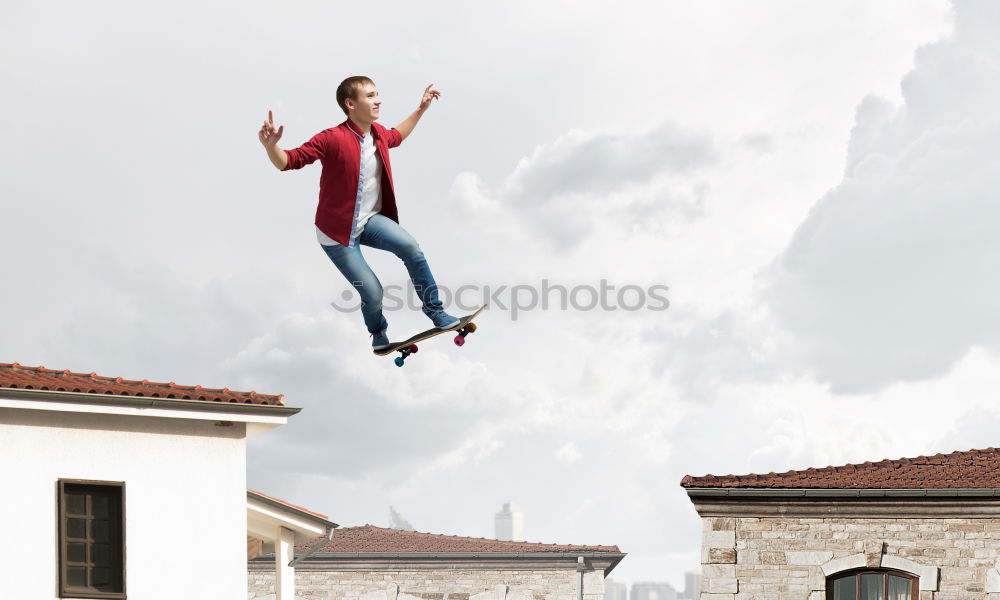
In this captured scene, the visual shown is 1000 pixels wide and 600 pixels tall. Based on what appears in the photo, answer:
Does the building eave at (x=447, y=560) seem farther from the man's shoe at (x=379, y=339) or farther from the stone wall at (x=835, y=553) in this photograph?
the man's shoe at (x=379, y=339)

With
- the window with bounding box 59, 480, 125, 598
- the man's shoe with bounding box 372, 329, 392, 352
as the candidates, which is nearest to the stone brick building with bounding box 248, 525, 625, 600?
the window with bounding box 59, 480, 125, 598

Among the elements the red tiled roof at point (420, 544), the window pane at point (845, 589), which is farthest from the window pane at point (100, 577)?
the red tiled roof at point (420, 544)

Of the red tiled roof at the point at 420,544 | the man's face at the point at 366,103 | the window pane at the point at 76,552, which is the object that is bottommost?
the red tiled roof at the point at 420,544

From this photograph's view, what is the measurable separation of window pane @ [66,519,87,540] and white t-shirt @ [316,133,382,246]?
12.8 metres

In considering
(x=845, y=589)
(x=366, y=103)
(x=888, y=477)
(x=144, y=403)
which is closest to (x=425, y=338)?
(x=366, y=103)

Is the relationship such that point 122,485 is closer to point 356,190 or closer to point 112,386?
point 112,386

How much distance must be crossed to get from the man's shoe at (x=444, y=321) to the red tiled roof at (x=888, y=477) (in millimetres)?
17377

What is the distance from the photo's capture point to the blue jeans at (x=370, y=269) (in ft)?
29.3

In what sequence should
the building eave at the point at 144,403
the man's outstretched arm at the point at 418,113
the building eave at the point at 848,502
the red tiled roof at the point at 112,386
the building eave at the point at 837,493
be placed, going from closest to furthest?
the man's outstretched arm at the point at 418,113, the building eave at the point at 144,403, the red tiled roof at the point at 112,386, the building eave at the point at 837,493, the building eave at the point at 848,502

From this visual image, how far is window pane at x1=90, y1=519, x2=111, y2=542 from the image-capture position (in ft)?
67.3

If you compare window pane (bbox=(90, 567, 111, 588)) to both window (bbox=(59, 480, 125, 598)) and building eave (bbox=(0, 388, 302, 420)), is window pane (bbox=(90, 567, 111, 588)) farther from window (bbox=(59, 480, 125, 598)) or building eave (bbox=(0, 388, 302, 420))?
building eave (bbox=(0, 388, 302, 420))

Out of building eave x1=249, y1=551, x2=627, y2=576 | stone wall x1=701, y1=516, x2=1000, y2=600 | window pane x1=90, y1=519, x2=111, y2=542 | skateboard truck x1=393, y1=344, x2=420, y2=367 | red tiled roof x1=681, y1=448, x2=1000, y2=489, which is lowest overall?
building eave x1=249, y1=551, x2=627, y2=576

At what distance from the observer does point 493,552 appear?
38.9 meters

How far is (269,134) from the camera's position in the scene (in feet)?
28.1
